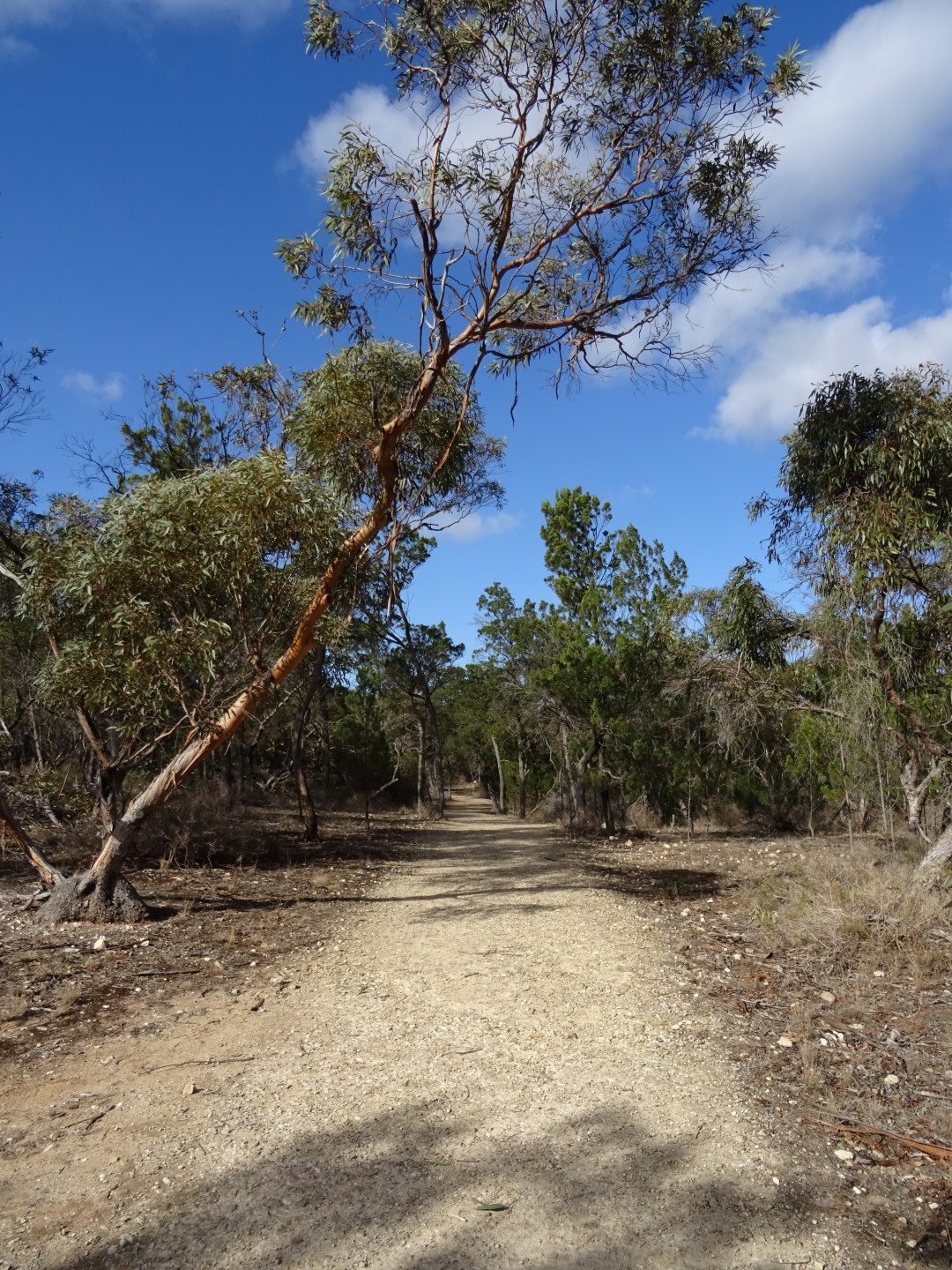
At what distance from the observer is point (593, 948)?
779cm

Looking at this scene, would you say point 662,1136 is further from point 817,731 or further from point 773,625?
point 817,731

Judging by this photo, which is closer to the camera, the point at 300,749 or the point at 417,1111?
the point at 417,1111

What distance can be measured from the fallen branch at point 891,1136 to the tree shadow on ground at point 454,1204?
689mm

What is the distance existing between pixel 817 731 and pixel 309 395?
13.1 metres

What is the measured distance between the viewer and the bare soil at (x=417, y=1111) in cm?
313

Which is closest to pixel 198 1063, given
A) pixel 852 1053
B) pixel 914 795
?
pixel 852 1053

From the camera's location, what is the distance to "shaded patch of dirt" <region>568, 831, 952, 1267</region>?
3.42m

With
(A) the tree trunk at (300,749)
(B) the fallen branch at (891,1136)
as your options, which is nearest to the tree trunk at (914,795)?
(B) the fallen branch at (891,1136)

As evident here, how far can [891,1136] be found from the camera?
391 cm

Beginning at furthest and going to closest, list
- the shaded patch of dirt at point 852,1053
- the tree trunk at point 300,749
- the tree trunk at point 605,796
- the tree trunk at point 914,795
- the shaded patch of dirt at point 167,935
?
the tree trunk at point 605,796 < the tree trunk at point 300,749 < the tree trunk at point 914,795 < the shaded patch of dirt at point 167,935 < the shaded patch of dirt at point 852,1053

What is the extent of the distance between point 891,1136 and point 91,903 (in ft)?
24.3

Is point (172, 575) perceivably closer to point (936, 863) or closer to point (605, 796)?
point (936, 863)

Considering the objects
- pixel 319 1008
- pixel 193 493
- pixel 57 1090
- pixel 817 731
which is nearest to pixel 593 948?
pixel 319 1008

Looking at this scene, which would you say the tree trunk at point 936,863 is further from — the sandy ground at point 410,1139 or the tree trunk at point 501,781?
the tree trunk at point 501,781
